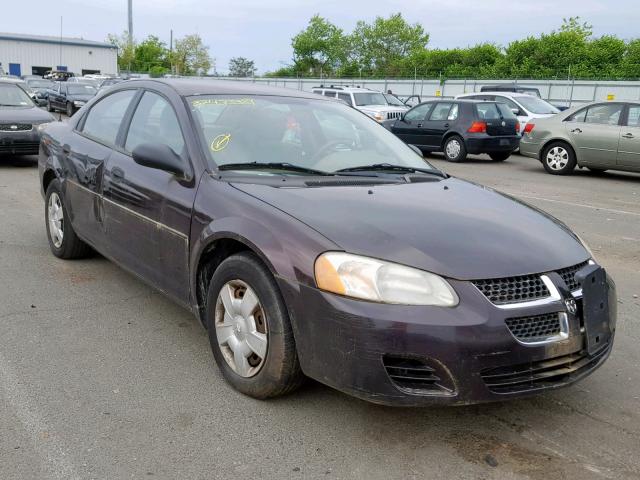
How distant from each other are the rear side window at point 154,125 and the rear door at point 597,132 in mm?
10650

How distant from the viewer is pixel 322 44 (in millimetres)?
100812

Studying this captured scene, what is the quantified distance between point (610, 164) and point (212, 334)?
37.6 ft

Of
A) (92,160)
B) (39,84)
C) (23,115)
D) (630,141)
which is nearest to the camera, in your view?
(92,160)

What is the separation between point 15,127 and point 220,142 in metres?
9.36

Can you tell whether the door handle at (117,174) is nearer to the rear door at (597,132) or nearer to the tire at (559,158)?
the rear door at (597,132)

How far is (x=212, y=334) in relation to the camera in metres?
3.49

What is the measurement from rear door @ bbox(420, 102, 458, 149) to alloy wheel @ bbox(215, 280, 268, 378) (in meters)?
13.7

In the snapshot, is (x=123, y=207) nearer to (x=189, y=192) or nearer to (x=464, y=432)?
(x=189, y=192)

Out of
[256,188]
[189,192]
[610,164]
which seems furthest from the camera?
[610,164]

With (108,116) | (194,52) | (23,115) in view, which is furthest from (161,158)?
(194,52)

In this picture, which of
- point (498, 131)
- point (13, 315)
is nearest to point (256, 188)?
point (13, 315)

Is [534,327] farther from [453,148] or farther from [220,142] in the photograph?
[453,148]

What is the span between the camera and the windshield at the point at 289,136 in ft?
12.8

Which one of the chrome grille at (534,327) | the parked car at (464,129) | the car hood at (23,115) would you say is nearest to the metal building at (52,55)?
the parked car at (464,129)
